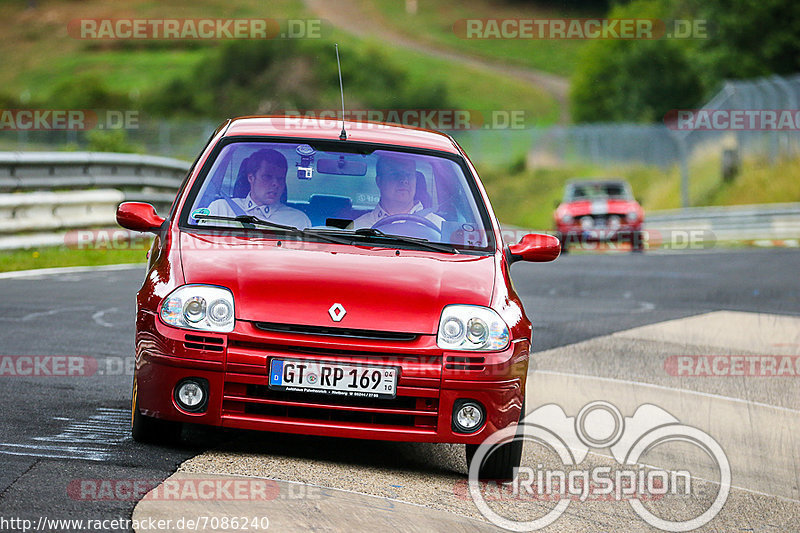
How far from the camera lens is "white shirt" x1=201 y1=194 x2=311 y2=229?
633cm

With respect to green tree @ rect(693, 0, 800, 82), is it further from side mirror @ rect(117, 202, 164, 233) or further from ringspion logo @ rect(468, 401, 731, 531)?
side mirror @ rect(117, 202, 164, 233)

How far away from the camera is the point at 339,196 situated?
21.4 ft

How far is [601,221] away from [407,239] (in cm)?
2065

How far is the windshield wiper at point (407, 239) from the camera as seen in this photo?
6.23 m

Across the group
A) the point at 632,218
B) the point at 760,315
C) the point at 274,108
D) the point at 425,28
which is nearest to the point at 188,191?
the point at 760,315

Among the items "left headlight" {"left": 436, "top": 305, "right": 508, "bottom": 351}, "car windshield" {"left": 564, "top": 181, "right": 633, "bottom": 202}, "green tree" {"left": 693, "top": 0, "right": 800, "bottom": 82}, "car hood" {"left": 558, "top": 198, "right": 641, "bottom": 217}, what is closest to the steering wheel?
"left headlight" {"left": 436, "top": 305, "right": 508, "bottom": 351}

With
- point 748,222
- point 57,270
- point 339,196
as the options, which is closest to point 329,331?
point 339,196

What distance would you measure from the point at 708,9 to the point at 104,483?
55.7 metres

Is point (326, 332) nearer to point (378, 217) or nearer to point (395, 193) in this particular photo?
point (378, 217)

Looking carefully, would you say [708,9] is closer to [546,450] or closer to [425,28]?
[546,450]

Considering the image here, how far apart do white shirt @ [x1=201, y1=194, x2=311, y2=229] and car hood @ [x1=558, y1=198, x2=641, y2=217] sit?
20556mm

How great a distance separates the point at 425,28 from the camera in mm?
127875

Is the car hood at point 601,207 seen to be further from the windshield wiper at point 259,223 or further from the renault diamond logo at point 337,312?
the renault diamond logo at point 337,312

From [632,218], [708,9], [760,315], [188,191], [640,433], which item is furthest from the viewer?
[708,9]
